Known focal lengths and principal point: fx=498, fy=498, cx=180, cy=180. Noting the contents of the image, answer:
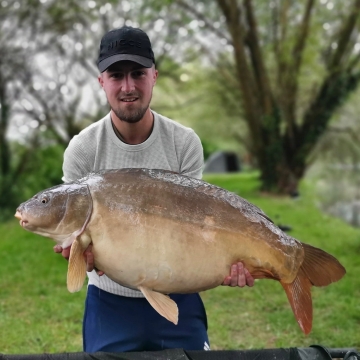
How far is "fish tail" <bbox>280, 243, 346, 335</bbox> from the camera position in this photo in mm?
1665

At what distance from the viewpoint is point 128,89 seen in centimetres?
186

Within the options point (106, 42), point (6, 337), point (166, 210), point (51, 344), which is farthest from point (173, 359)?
point (6, 337)

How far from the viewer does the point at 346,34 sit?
1070 centimetres

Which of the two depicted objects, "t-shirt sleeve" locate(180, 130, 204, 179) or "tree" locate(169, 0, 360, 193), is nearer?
"t-shirt sleeve" locate(180, 130, 204, 179)

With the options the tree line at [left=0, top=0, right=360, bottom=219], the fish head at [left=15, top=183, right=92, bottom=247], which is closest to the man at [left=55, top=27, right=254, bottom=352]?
the fish head at [left=15, top=183, right=92, bottom=247]

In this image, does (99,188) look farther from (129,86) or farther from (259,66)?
(259,66)

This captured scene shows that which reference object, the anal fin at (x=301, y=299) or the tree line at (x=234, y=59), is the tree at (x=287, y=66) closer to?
the tree line at (x=234, y=59)

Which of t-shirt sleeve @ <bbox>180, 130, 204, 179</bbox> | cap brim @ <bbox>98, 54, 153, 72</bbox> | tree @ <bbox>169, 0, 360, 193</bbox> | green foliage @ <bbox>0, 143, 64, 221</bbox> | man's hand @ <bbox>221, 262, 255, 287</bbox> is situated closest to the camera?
man's hand @ <bbox>221, 262, 255, 287</bbox>

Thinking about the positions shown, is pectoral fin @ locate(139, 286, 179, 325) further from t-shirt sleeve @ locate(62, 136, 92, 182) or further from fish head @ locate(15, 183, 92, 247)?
t-shirt sleeve @ locate(62, 136, 92, 182)

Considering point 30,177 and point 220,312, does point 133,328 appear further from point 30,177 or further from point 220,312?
point 30,177

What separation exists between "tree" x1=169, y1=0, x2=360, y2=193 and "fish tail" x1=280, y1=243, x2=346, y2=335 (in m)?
9.33

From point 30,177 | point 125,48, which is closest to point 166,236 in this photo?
point 125,48

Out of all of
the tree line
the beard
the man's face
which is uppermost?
the tree line

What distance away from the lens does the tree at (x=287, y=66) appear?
10961 mm
